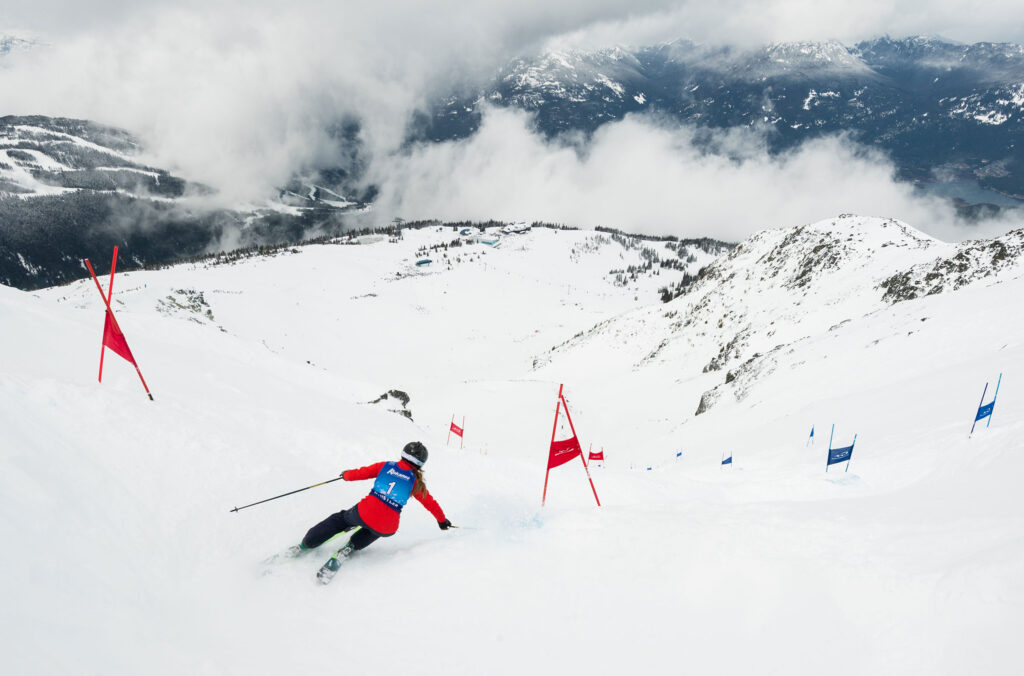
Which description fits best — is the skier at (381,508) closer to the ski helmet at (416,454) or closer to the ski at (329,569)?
the ski helmet at (416,454)

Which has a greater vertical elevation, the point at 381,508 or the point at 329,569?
the point at 381,508

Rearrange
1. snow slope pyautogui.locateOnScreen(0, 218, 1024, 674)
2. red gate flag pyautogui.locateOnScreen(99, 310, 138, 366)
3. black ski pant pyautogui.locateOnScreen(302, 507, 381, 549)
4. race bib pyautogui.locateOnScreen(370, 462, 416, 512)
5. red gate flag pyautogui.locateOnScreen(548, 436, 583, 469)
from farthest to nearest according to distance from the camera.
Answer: red gate flag pyautogui.locateOnScreen(99, 310, 138, 366), red gate flag pyautogui.locateOnScreen(548, 436, 583, 469), race bib pyautogui.locateOnScreen(370, 462, 416, 512), black ski pant pyautogui.locateOnScreen(302, 507, 381, 549), snow slope pyautogui.locateOnScreen(0, 218, 1024, 674)

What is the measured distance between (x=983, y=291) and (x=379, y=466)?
99.8 feet

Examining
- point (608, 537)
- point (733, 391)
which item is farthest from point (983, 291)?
point (608, 537)

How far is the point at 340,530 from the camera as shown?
20.1ft

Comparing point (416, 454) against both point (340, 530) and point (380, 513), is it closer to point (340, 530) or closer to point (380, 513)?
point (380, 513)

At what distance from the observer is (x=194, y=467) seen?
718cm

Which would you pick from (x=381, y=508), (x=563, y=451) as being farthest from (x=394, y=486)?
(x=563, y=451)

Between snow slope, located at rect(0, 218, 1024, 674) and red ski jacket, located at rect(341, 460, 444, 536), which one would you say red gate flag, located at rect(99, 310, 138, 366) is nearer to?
snow slope, located at rect(0, 218, 1024, 674)

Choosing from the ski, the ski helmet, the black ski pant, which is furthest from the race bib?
the ski

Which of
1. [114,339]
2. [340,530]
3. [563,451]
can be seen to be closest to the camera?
[340,530]

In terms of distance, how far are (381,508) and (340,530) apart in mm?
594

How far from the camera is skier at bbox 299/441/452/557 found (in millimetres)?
6098

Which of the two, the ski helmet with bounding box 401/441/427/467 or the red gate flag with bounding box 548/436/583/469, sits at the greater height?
the ski helmet with bounding box 401/441/427/467
